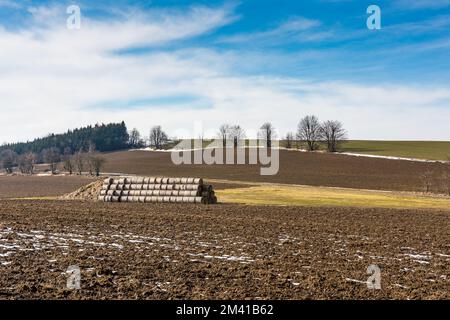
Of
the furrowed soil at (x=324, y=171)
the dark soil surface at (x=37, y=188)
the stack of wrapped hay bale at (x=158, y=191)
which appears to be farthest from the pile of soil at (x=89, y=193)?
the furrowed soil at (x=324, y=171)

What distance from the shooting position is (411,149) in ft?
484

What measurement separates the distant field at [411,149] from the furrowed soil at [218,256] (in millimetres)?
106499

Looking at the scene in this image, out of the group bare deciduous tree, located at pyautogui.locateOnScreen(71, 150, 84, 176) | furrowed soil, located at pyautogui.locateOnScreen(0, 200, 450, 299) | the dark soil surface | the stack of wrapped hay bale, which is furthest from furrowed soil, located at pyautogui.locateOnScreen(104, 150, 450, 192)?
furrowed soil, located at pyautogui.locateOnScreen(0, 200, 450, 299)

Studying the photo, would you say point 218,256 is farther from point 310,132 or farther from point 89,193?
point 310,132

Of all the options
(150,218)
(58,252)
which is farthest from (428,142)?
(58,252)

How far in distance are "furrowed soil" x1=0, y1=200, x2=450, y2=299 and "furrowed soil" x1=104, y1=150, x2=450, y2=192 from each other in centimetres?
5411

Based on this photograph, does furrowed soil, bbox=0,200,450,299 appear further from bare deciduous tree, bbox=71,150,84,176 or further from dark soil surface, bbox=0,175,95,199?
bare deciduous tree, bbox=71,150,84,176

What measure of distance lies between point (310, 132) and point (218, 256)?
140965mm

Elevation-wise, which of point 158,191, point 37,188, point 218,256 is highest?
point 158,191

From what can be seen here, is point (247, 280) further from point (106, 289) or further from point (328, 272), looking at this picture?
point (106, 289)

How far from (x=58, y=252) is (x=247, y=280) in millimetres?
7325

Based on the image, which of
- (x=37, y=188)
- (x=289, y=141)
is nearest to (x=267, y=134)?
(x=289, y=141)

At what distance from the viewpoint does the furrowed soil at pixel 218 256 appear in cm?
1183

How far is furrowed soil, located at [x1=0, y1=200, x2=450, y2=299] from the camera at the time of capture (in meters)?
11.8
